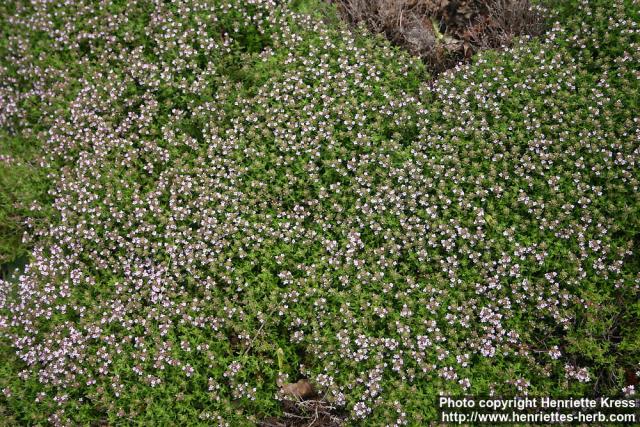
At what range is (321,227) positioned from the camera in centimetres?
488

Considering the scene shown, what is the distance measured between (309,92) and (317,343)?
2.55 meters

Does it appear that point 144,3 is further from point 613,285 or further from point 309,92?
point 613,285

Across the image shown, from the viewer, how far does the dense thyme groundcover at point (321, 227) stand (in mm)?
4410

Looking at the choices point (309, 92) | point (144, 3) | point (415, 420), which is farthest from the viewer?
point (144, 3)

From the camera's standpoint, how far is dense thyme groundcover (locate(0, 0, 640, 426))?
4.41 metres

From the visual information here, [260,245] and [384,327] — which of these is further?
[260,245]

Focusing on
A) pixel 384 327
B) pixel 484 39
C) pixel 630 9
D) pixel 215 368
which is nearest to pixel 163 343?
pixel 215 368

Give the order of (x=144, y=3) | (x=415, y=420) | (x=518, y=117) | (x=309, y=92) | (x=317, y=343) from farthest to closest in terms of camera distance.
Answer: (x=144, y=3) → (x=309, y=92) → (x=518, y=117) → (x=317, y=343) → (x=415, y=420)

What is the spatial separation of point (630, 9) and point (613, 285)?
2.70 meters

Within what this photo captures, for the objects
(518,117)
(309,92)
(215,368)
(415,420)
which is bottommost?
(415,420)

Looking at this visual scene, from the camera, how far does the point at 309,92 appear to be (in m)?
5.31

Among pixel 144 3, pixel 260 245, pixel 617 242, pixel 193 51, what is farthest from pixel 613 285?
pixel 144 3

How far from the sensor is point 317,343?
453 centimetres

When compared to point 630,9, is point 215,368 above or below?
below
